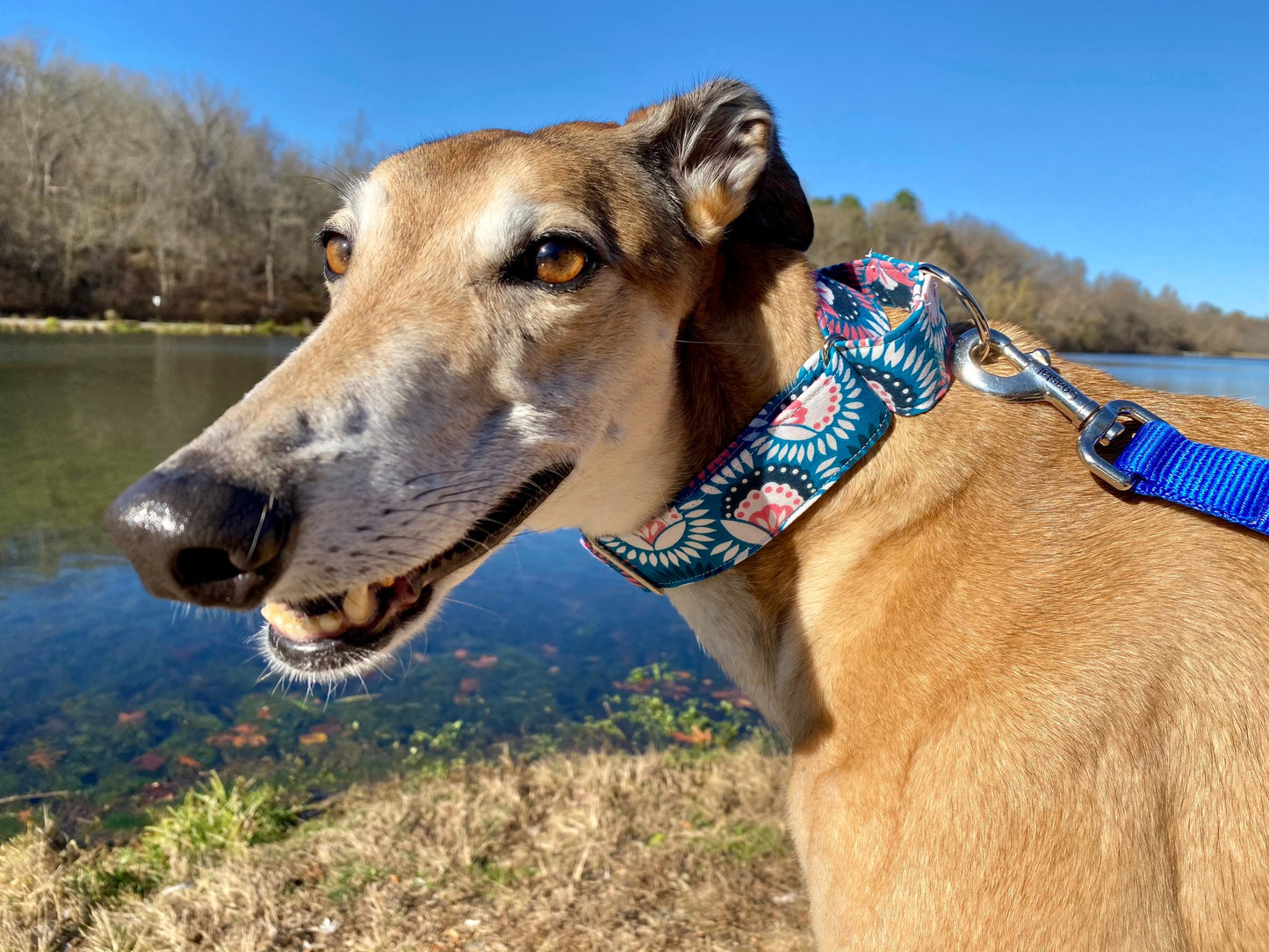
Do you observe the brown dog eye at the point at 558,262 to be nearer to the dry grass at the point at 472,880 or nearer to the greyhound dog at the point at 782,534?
the greyhound dog at the point at 782,534

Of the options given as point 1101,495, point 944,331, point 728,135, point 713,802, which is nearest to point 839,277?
point 944,331

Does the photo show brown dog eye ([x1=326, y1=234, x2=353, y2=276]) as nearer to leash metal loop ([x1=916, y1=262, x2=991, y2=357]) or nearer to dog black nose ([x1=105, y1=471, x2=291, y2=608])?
dog black nose ([x1=105, y1=471, x2=291, y2=608])

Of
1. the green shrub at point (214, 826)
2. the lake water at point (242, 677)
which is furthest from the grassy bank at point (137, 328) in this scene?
the green shrub at point (214, 826)

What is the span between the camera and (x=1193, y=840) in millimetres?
1818

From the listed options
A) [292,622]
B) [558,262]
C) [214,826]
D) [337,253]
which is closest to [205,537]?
[292,622]

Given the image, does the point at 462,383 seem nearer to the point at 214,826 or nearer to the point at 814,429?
the point at 814,429

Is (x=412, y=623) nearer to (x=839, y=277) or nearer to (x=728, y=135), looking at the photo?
(x=839, y=277)

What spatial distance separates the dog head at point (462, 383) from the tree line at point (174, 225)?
41465 mm

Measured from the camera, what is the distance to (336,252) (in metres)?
2.79

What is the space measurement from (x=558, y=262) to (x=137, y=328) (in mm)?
49206

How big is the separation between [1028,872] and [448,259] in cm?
221

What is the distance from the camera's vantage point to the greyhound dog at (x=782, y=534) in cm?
177

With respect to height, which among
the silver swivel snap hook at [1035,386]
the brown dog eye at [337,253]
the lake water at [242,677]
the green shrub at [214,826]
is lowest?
the lake water at [242,677]

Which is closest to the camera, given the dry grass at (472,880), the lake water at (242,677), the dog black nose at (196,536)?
the dog black nose at (196,536)
